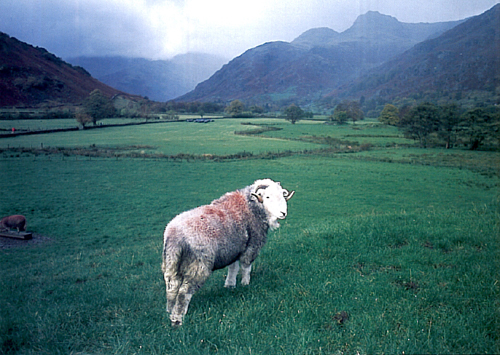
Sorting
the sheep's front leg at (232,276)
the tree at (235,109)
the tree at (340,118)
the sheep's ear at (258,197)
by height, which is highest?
the tree at (235,109)

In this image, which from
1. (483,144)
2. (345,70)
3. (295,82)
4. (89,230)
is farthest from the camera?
(345,70)

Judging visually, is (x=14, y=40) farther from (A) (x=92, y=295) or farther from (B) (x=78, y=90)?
(A) (x=92, y=295)

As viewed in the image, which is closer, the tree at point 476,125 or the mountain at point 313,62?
the tree at point 476,125

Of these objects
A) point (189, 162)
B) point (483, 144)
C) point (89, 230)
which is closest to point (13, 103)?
point (89, 230)

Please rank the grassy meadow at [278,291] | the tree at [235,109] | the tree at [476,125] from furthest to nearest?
the tree at [235,109], the tree at [476,125], the grassy meadow at [278,291]

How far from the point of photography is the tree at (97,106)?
82.4 feet

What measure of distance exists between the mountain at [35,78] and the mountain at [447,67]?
3393 centimetres

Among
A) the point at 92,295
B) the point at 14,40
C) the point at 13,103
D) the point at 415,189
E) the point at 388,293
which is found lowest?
the point at 415,189

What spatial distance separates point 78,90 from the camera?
78.3 ft

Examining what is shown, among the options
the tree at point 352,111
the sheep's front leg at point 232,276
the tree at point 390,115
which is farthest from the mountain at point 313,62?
the sheep's front leg at point 232,276

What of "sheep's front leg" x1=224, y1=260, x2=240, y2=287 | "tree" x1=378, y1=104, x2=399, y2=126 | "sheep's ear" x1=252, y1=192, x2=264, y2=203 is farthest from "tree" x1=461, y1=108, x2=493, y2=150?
"sheep's front leg" x1=224, y1=260, x2=240, y2=287

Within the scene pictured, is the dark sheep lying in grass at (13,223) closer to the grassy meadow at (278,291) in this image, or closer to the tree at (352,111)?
the grassy meadow at (278,291)

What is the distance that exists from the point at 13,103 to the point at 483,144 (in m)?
52.9

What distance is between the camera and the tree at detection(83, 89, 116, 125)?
25109mm
